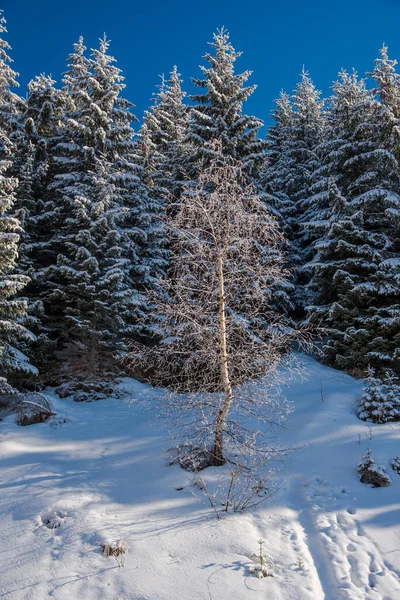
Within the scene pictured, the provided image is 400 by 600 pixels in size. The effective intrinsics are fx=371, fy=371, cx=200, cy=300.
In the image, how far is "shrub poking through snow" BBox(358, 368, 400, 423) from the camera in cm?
948

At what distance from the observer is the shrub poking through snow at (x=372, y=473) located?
7.06m

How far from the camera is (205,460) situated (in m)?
8.07

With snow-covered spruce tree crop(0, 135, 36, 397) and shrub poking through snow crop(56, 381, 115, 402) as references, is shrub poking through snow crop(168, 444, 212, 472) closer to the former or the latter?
snow-covered spruce tree crop(0, 135, 36, 397)

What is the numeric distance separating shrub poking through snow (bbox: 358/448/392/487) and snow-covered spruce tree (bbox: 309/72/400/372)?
548cm

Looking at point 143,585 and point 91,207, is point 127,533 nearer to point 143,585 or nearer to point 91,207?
point 143,585

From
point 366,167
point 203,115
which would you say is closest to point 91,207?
point 203,115

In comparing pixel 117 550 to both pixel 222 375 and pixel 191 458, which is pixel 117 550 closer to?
pixel 191 458

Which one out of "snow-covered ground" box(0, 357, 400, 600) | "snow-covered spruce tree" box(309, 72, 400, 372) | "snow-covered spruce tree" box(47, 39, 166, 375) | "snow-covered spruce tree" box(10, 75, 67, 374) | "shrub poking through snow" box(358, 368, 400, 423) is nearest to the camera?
"snow-covered ground" box(0, 357, 400, 600)

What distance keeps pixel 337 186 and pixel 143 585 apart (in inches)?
592

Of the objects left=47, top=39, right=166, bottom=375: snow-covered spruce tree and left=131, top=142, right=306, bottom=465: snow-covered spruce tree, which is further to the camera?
left=47, top=39, right=166, bottom=375: snow-covered spruce tree

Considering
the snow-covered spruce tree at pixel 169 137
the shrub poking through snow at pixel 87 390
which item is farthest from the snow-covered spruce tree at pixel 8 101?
the shrub poking through snow at pixel 87 390

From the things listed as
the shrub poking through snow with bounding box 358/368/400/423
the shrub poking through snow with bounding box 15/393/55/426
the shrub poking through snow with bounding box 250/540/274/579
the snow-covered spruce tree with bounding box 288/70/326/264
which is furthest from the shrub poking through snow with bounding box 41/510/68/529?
the snow-covered spruce tree with bounding box 288/70/326/264

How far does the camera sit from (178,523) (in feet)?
20.0

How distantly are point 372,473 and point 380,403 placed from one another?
118 inches
